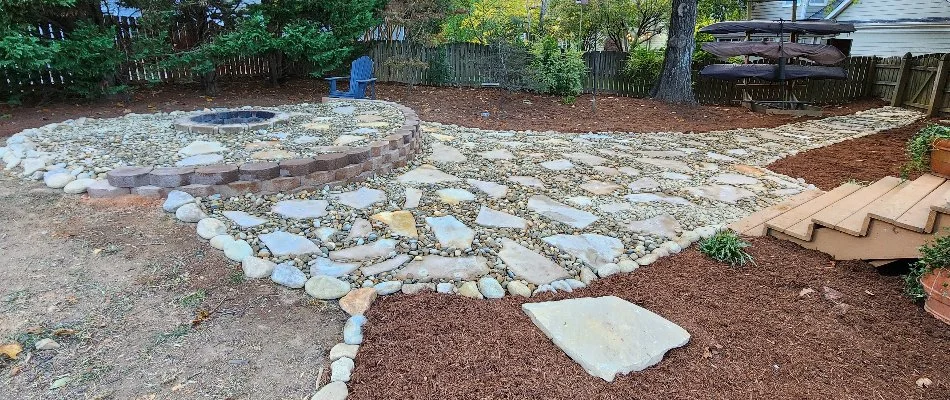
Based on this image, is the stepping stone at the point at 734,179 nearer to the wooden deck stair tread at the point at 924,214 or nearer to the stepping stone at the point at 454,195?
the wooden deck stair tread at the point at 924,214

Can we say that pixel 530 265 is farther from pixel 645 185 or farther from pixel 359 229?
pixel 645 185

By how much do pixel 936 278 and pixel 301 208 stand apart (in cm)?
309

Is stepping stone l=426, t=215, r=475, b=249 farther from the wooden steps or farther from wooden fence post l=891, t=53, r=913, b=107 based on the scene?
wooden fence post l=891, t=53, r=913, b=107

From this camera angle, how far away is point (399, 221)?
9.82 ft

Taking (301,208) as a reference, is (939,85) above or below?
above

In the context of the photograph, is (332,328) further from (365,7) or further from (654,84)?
(654,84)

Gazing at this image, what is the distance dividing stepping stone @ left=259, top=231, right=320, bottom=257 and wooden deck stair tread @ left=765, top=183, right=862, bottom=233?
101 inches

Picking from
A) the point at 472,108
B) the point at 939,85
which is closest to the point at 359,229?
the point at 472,108

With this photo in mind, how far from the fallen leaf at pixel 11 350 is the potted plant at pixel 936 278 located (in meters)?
3.42

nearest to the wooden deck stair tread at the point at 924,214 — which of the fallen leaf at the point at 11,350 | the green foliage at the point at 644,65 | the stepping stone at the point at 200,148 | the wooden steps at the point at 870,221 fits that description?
the wooden steps at the point at 870,221

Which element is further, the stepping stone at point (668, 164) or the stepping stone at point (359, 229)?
the stepping stone at point (668, 164)

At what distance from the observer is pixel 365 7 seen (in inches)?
321

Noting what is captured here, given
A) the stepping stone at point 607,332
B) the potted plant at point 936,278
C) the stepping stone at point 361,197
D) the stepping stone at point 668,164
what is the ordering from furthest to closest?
the stepping stone at point 668,164, the stepping stone at point 361,197, the potted plant at point 936,278, the stepping stone at point 607,332

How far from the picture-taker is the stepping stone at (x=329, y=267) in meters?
2.39
